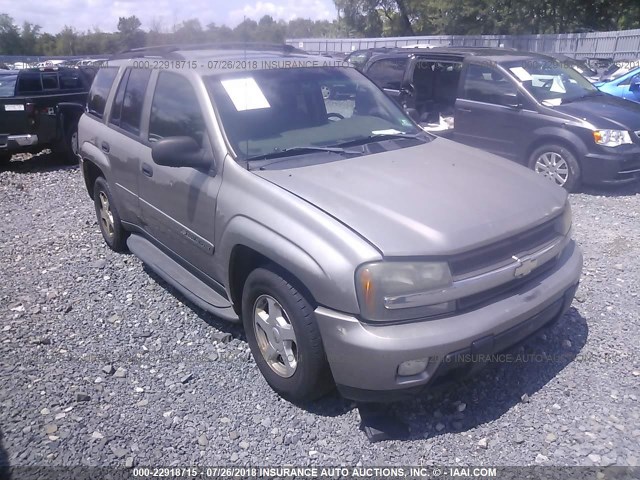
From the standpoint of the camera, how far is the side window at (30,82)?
31.3 feet

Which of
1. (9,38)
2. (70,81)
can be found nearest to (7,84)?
(70,81)

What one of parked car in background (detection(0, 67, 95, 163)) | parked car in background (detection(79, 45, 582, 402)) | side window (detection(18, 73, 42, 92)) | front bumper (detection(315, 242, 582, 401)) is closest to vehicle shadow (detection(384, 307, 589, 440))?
front bumper (detection(315, 242, 582, 401))

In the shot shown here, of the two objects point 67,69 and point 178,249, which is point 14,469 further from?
point 67,69

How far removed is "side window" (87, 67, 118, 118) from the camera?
16.8 feet

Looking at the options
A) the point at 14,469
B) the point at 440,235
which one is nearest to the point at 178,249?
the point at 14,469

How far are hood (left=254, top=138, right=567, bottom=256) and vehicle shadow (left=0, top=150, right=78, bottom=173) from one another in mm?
7947

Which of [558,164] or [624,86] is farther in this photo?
[624,86]

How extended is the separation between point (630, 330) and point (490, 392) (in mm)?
1318

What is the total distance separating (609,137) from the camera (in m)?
6.75

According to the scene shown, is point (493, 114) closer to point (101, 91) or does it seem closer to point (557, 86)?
point (557, 86)

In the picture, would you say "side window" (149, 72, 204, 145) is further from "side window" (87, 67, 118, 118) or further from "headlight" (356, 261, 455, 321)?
"headlight" (356, 261, 455, 321)

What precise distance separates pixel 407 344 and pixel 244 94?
6.68 ft

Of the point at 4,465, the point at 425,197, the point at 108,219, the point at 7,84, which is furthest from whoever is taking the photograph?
the point at 7,84

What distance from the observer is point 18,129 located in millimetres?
9195
